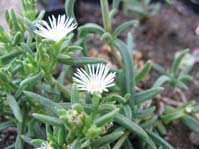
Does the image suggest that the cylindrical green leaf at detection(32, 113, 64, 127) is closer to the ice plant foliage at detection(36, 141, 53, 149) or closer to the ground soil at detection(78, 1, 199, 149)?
the ice plant foliage at detection(36, 141, 53, 149)

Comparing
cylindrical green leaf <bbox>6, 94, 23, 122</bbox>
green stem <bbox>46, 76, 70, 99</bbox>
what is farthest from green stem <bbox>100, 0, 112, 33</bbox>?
cylindrical green leaf <bbox>6, 94, 23, 122</bbox>

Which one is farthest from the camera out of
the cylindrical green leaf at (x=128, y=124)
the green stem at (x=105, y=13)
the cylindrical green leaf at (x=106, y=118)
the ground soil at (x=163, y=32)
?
the ground soil at (x=163, y=32)

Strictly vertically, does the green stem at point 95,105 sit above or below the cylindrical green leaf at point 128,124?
above

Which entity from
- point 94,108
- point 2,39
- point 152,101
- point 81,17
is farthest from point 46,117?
point 81,17

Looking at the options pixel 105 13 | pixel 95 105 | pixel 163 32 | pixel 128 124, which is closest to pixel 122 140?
pixel 128 124

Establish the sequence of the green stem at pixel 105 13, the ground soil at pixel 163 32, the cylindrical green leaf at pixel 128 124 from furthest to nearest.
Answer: the ground soil at pixel 163 32 < the green stem at pixel 105 13 < the cylindrical green leaf at pixel 128 124

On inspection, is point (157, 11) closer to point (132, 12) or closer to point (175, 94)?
point (132, 12)

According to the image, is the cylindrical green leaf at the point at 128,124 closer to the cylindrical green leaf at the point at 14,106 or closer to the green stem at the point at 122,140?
the green stem at the point at 122,140

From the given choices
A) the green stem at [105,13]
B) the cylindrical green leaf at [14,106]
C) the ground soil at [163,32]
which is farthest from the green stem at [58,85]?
the ground soil at [163,32]
